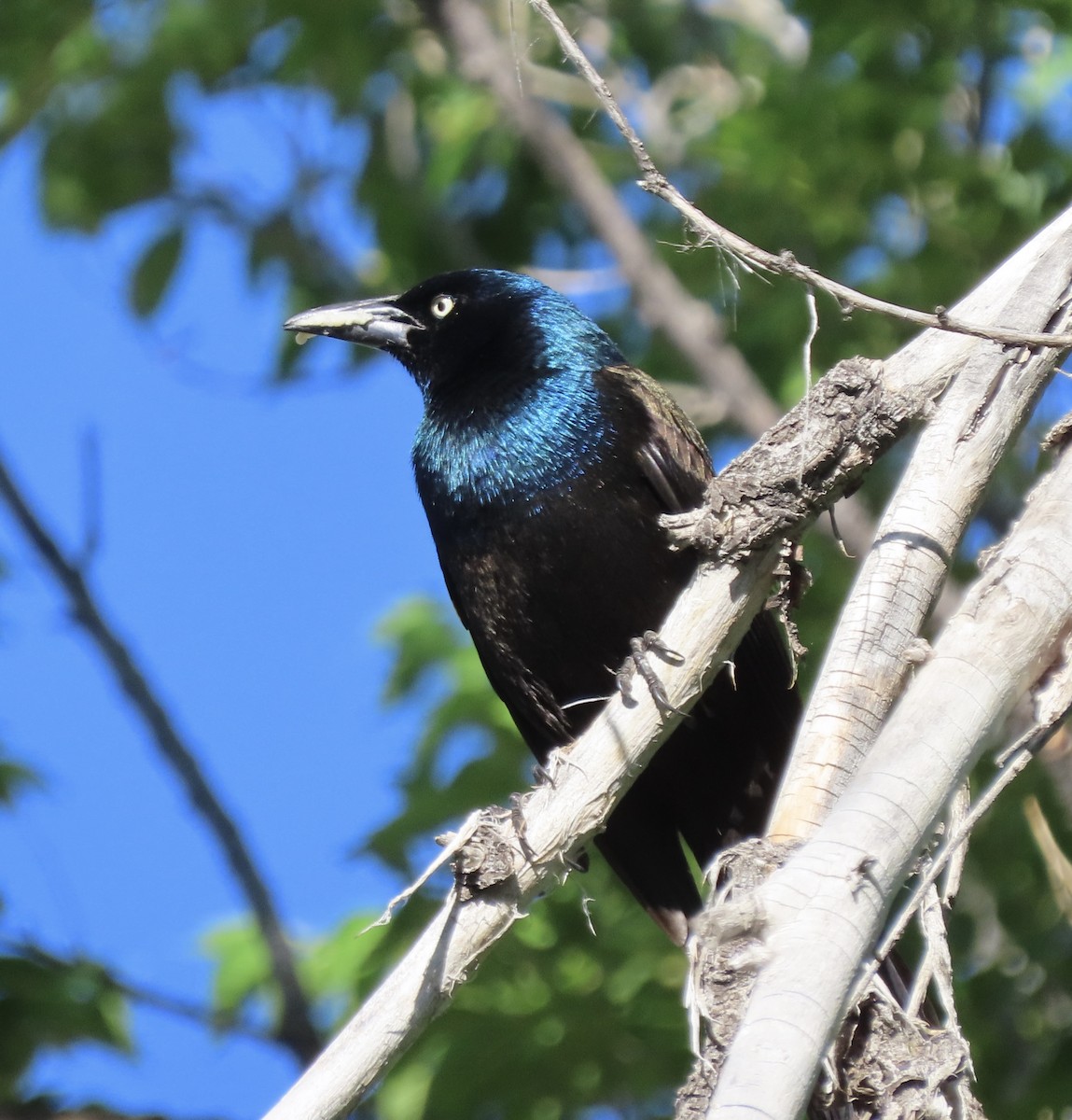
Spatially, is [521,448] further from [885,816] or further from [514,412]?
[885,816]

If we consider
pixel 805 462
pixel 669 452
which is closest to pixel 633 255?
pixel 669 452

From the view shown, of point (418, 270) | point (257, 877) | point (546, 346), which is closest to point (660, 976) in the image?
point (257, 877)

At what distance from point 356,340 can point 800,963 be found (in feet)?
11.0

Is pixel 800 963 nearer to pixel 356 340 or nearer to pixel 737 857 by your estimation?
pixel 737 857

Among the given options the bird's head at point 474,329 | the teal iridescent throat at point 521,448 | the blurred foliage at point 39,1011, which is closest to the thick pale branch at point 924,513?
the teal iridescent throat at point 521,448

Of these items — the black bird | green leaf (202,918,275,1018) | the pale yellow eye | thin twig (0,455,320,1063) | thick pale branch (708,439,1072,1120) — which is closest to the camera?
thick pale branch (708,439,1072,1120)

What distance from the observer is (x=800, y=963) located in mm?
1504

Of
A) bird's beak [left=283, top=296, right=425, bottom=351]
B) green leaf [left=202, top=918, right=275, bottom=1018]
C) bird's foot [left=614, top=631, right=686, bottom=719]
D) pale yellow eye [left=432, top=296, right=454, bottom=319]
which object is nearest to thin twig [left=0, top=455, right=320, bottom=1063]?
green leaf [left=202, top=918, right=275, bottom=1018]

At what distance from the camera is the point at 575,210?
660 centimetres

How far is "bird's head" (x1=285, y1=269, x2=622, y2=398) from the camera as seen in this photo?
4.09 m

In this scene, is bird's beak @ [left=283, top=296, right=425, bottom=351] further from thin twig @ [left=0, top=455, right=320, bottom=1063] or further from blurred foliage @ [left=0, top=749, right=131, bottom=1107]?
blurred foliage @ [left=0, top=749, right=131, bottom=1107]

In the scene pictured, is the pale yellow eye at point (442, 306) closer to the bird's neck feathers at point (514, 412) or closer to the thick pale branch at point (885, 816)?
the bird's neck feathers at point (514, 412)

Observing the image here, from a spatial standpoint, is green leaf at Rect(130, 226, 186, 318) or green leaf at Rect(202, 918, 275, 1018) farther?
green leaf at Rect(130, 226, 186, 318)

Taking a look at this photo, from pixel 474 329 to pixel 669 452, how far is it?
91 centimetres
